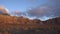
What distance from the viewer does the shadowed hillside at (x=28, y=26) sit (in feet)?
22.8

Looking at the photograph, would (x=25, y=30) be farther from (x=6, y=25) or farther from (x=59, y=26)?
(x=59, y=26)

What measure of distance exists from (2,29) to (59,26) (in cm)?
249

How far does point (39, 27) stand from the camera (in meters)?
7.05

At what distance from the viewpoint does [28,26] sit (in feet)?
23.5

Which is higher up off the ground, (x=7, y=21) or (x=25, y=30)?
(x=7, y=21)

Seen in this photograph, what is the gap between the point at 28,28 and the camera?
7.07 metres

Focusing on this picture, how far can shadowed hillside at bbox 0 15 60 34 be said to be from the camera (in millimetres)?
6938

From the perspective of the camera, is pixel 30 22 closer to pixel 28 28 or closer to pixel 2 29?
pixel 28 28

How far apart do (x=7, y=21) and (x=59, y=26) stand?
7.81 ft

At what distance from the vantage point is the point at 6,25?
7.10 meters

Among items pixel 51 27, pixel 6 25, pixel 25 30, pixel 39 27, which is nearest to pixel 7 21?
pixel 6 25

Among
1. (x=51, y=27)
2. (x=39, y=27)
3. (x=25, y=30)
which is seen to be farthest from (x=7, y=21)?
(x=51, y=27)

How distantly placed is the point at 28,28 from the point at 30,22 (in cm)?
44

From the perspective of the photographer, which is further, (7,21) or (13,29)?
(7,21)
